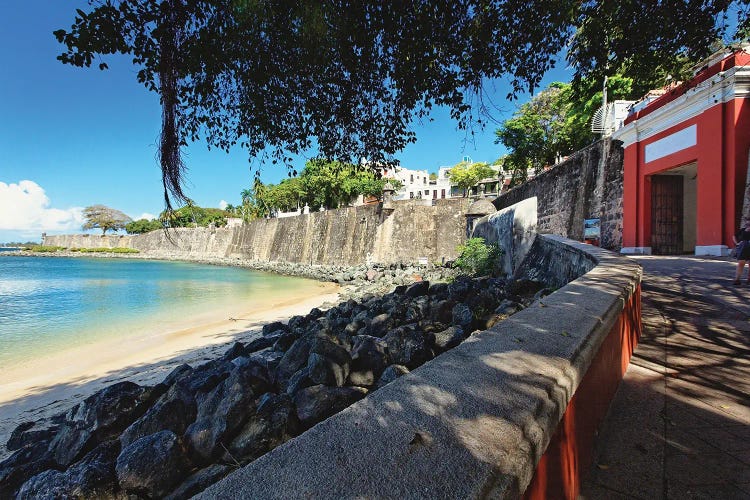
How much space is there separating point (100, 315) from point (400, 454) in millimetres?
15573

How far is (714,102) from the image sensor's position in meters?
8.77

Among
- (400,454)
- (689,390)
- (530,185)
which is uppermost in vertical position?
(530,185)

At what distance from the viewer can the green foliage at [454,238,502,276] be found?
8.69m

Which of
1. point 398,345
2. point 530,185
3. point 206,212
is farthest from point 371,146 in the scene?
point 206,212

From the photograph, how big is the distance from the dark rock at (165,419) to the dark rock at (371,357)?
4.36ft

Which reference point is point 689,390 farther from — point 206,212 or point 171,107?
point 206,212

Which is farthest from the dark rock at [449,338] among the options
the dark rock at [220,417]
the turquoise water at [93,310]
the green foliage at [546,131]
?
the green foliage at [546,131]

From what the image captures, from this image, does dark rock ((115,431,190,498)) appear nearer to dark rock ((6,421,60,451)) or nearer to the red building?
dark rock ((6,421,60,451))

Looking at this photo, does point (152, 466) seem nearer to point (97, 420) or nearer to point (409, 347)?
point (97, 420)

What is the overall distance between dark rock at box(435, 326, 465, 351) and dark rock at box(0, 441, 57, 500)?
3.26 metres

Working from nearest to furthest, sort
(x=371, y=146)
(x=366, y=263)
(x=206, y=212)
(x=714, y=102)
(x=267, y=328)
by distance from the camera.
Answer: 1. (x=371, y=146)
2. (x=267, y=328)
3. (x=714, y=102)
4. (x=366, y=263)
5. (x=206, y=212)

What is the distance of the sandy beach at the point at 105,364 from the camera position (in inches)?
201

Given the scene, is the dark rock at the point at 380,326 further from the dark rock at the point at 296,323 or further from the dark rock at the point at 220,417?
the dark rock at the point at 296,323

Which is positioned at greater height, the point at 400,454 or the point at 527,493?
the point at 400,454
